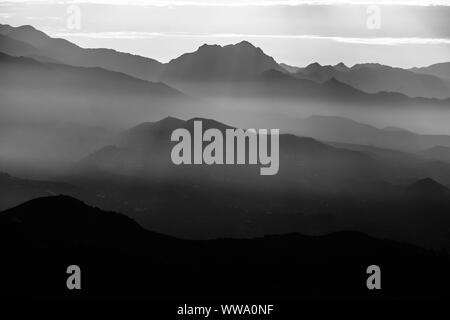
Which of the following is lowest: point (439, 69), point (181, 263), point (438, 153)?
point (181, 263)

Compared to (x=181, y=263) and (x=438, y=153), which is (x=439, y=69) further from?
(x=181, y=263)

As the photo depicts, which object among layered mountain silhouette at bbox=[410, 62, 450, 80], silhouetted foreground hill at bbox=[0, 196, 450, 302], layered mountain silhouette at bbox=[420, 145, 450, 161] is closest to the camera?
silhouetted foreground hill at bbox=[0, 196, 450, 302]

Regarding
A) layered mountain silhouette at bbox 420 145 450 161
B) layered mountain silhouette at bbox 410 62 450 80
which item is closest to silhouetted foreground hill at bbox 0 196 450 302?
layered mountain silhouette at bbox 420 145 450 161

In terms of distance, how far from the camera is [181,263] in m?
164

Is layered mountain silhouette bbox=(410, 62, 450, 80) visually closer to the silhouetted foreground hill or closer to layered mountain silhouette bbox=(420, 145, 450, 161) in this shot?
layered mountain silhouette bbox=(420, 145, 450, 161)

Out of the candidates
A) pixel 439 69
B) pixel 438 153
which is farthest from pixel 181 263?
pixel 439 69

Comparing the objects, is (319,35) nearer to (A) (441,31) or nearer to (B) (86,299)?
(A) (441,31)

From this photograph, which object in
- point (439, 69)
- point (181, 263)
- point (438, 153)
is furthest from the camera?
point (438, 153)

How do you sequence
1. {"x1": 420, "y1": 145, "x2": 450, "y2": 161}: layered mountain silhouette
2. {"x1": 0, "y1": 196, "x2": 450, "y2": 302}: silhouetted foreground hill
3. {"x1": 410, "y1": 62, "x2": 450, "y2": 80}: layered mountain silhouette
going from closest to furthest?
{"x1": 0, "y1": 196, "x2": 450, "y2": 302}: silhouetted foreground hill → {"x1": 410, "y1": 62, "x2": 450, "y2": 80}: layered mountain silhouette → {"x1": 420, "y1": 145, "x2": 450, "y2": 161}: layered mountain silhouette

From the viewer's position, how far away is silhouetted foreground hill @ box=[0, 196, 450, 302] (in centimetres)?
15988

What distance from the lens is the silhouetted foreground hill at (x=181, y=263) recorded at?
525 feet

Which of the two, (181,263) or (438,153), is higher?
(438,153)
